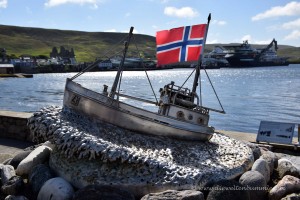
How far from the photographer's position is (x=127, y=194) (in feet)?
22.8

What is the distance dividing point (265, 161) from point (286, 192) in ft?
3.99

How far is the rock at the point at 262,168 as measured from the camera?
832 centimetres

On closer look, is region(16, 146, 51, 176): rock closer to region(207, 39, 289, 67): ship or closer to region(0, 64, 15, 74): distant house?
region(0, 64, 15, 74): distant house

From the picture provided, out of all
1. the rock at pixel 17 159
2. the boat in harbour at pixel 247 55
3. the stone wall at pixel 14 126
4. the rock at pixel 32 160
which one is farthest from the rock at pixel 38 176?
the boat in harbour at pixel 247 55

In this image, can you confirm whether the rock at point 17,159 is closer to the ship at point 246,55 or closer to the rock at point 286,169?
the rock at point 286,169

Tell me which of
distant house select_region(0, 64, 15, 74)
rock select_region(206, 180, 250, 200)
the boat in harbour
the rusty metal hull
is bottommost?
distant house select_region(0, 64, 15, 74)

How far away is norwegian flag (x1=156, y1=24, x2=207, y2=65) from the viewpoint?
395 inches

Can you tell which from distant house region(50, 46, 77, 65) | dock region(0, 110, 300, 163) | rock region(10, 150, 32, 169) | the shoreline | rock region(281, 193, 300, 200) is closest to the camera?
rock region(281, 193, 300, 200)

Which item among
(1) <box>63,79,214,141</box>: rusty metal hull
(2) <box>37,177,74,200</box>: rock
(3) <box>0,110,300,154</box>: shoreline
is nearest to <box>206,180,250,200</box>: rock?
(1) <box>63,79,214,141</box>: rusty metal hull

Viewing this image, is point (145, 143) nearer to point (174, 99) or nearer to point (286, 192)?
point (174, 99)

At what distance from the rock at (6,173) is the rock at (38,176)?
493mm

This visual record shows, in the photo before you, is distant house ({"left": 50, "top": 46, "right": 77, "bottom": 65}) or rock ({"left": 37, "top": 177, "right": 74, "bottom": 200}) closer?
rock ({"left": 37, "top": 177, "right": 74, "bottom": 200})

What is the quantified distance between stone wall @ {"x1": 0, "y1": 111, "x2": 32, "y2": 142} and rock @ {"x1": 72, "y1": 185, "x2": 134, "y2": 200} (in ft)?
23.0

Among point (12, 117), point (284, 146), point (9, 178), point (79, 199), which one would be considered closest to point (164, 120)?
point (79, 199)
